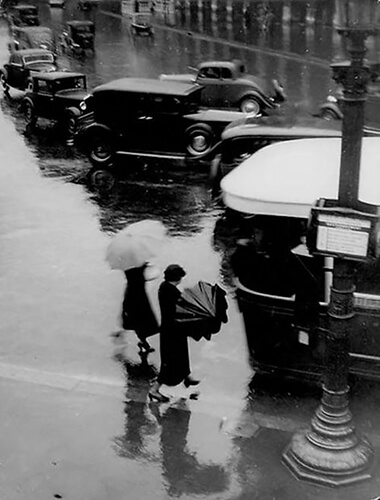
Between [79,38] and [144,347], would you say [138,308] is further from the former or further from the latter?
[79,38]

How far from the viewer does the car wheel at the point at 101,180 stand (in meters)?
16.5

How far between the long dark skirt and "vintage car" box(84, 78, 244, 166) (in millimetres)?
10182

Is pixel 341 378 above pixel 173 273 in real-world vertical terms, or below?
Result: below

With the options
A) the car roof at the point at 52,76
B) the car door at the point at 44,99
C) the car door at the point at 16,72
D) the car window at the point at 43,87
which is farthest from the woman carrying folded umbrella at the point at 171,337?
the car door at the point at 16,72

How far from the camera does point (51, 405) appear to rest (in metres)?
8.20

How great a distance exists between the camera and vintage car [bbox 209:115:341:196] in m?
14.5

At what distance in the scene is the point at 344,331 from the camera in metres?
6.58

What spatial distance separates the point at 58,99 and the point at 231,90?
4.71 meters

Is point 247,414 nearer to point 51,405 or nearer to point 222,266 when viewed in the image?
point 51,405

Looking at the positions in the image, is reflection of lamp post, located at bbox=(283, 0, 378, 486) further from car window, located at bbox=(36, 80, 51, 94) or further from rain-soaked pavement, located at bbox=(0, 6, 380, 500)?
car window, located at bbox=(36, 80, 51, 94)

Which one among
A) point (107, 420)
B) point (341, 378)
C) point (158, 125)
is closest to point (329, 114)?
point (158, 125)

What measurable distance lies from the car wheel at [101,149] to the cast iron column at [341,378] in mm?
11856

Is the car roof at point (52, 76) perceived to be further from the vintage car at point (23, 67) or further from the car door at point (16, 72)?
the car door at point (16, 72)

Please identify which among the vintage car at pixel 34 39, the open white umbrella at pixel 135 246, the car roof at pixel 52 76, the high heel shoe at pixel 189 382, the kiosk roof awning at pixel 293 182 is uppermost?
the kiosk roof awning at pixel 293 182
